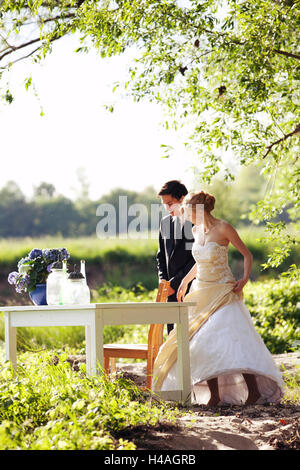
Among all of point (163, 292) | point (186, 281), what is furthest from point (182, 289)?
point (163, 292)

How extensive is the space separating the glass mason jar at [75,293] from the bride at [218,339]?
2.86ft

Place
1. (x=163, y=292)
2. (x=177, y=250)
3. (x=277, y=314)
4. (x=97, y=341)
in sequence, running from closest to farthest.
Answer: (x=97, y=341) → (x=163, y=292) → (x=177, y=250) → (x=277, y=314)

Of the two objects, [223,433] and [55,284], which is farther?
[55,284]

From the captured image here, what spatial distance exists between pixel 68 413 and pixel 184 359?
144 cm

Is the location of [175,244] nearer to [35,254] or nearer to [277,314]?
[35,254]

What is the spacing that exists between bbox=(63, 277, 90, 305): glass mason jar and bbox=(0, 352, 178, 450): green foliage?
47 centimetres

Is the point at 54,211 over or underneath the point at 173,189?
over

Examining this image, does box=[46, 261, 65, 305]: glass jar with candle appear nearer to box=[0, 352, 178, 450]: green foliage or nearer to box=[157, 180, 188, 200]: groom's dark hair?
box=[0, 352, 178, 450]: green foliage

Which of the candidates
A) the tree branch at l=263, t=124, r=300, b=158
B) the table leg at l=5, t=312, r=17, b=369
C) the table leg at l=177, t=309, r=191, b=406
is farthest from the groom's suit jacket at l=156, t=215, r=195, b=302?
the table leg at l=5, t=312, r=17, b=369

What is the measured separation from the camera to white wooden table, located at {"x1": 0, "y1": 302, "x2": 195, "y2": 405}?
3.76 metres

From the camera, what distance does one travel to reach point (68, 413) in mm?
2834

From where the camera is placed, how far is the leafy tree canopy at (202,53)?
500cm

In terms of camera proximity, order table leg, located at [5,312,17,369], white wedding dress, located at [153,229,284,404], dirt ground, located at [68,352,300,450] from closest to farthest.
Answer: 1. dirt ground, located at [68,352,300,450]
2. white wedding dress, located at [153,229,284,404]
3. table leg, located at [5,312,17,369]
